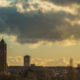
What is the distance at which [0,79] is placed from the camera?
303 ft

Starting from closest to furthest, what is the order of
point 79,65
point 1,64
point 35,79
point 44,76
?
point 35,79, point 44,76, point 1,64, point 79,65

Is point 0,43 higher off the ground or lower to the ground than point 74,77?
higher

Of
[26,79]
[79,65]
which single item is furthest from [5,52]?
[26,79]

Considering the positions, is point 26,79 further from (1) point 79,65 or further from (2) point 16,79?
(1) point 79,65

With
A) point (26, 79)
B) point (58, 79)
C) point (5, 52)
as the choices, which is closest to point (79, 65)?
point (5, 52)

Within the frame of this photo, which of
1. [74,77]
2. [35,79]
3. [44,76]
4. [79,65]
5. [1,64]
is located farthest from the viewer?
[79,65]

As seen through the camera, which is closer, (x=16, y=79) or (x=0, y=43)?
(x=16, y=79)

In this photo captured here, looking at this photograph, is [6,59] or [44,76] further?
[6,59]

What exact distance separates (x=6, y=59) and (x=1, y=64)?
10.6 ft

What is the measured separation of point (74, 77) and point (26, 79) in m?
13.8

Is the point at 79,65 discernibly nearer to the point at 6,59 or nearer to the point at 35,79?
the point at 6,59

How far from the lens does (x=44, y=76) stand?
113m

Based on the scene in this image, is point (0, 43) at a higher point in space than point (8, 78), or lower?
higher

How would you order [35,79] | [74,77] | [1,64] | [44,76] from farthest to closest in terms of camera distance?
[1,64], [44,76], [35,79], [74,77]
